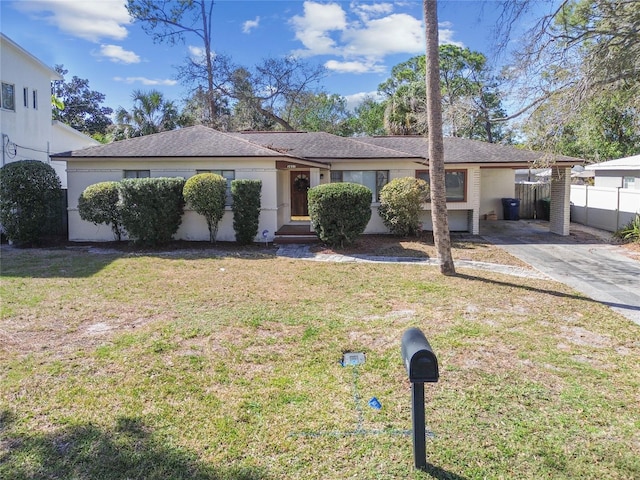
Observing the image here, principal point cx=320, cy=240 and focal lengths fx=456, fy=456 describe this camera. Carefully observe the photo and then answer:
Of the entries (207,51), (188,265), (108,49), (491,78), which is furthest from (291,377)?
(207,51)

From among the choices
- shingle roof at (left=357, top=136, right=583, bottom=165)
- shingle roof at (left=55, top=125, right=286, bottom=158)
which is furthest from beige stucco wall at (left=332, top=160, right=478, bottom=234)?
shingle roof at (left=55, top=125, right=286, bottom=158)

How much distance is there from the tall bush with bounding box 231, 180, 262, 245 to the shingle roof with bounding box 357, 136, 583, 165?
625 centimetres

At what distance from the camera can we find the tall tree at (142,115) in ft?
78.9

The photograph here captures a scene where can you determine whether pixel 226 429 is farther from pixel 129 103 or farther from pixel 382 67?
pixel 382 67

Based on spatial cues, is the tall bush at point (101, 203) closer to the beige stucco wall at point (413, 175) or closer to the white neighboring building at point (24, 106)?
the white neighboring building at point (24, 106)

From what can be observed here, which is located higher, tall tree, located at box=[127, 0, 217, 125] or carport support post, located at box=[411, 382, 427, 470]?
tall tree, located at box=[127, 0, 217, 125]

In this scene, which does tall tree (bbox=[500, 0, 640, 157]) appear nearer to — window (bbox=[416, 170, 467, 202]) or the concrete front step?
window (bbox=[416, 170, 467, 202])

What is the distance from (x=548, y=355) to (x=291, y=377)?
2.91 m

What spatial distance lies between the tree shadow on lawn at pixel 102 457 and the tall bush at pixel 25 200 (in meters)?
10.9

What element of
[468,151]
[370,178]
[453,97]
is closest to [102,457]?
[370,178]

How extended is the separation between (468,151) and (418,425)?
601 inches

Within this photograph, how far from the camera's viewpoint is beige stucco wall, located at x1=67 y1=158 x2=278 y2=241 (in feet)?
45.4

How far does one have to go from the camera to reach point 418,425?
3088 millimetres

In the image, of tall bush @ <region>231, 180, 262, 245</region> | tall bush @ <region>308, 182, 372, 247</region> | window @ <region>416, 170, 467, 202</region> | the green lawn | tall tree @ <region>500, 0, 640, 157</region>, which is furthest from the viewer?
window @ <region>416, 170, 467, 202</region>
